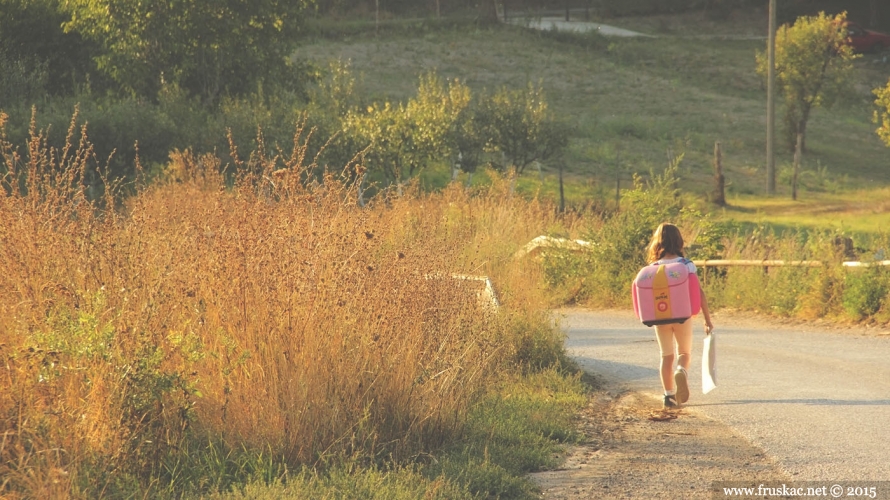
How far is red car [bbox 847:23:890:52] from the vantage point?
64.4 m

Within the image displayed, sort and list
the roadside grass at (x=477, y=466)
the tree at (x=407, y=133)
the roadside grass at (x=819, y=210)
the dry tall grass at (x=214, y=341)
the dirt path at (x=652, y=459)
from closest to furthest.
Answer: the roadside grass at (x=477, y=466), the dry tall grass at (x=214, y=341), the dirt path at (x=652, y=459), the tree at (x=407, y=133), the roadside grass at (x=819, y=210)

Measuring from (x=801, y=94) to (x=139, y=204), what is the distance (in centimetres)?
4648

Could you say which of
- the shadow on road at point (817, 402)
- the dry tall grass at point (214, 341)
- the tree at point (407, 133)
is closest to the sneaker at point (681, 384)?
the shadow on road at point (817, 402)

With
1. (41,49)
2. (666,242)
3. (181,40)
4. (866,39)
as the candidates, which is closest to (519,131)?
(181,40)

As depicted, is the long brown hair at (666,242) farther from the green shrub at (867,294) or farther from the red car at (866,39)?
the red car at (866,39)

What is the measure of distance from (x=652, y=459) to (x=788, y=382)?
3638 mm

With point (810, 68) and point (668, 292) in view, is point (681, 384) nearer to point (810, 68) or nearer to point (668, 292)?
point (668, 292)

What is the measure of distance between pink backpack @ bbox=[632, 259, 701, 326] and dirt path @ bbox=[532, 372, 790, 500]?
2.55 feet

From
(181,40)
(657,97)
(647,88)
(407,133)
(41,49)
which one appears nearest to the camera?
(407,133)

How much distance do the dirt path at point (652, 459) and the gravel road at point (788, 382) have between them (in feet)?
0.61

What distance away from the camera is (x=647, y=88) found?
58.0 meters

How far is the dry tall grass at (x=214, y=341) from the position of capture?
6363mm

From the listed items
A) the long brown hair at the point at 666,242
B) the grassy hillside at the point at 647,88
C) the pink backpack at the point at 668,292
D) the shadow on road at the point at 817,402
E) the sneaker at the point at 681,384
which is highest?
the long brown hair at the point at 666,242

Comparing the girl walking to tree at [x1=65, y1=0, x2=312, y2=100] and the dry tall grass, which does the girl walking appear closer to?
the dry tall grass
